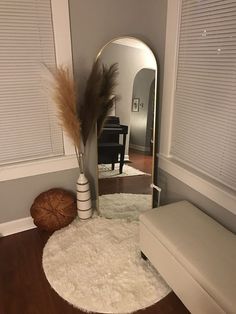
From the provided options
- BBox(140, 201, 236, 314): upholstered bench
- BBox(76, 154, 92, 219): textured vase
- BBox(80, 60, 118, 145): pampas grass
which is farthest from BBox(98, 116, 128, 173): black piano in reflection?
BBox(140, 201, 236, 314): upholstered bench

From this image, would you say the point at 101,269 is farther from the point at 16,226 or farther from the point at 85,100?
the point at 85,100

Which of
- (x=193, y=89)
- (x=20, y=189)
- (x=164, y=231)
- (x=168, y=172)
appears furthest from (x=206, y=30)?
(x=20, y=189)

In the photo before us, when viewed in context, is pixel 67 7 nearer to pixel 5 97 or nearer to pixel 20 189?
pixel 5 97

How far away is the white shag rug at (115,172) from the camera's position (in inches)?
95.7

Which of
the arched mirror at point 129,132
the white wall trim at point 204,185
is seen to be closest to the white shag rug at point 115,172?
the arched mirror at point 129,132

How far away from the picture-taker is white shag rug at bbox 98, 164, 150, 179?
2.43 metres

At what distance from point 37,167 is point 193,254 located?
5.01 ft

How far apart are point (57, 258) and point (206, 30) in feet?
6.71

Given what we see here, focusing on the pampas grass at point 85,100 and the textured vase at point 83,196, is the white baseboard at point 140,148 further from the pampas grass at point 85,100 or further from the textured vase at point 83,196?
the textured vase at point 83,196

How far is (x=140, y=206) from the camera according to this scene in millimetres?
2547

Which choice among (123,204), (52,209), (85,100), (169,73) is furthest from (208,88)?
(52,209)

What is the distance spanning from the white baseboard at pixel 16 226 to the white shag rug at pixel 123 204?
27.9 inches

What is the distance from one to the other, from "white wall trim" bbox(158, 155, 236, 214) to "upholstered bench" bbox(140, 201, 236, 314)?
0.15m

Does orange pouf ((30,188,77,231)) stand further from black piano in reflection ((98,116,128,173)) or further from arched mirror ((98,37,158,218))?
black piano in reflection ((98,116,128,173))
